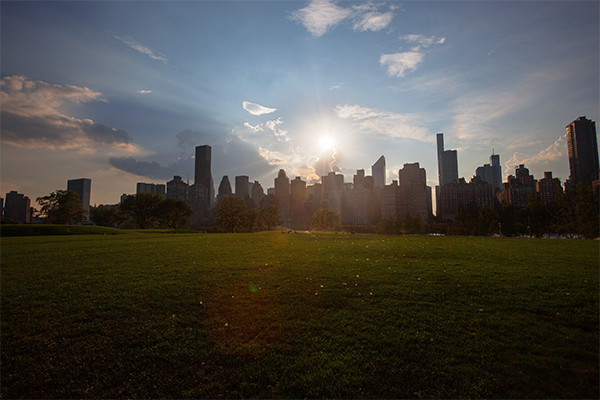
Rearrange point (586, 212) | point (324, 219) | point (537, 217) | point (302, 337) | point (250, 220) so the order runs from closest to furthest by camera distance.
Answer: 1. point (302, 337)
2. point (586, 212)
3. point (537, 217)
4. point (250, 220)
5. point (324, 219)

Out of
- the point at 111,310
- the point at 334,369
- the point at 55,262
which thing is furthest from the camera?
the point at 55,262

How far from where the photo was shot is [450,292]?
8.27m

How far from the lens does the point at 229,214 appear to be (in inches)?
2827

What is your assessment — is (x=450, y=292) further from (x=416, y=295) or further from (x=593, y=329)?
(x=593, y=329)

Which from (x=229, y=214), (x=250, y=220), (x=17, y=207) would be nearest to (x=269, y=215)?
(x=250, y=220)

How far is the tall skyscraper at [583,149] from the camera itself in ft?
403

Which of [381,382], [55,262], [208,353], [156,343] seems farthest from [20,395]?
[55,262]

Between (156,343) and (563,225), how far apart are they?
75627 millimetres

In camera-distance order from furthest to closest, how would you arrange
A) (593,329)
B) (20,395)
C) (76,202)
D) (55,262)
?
(76,202) < (55,262) < (593,329) < (20,395)

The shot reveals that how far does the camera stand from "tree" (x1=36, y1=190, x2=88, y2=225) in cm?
Result: 6856

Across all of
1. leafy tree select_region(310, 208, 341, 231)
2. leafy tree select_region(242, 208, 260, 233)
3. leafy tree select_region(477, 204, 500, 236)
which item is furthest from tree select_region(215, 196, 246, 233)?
leafy tree select_region(477, 204, 500, 236)

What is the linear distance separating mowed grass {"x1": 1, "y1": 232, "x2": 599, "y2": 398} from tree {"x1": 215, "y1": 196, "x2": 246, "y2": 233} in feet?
205

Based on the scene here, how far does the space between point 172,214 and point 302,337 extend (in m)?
85.2

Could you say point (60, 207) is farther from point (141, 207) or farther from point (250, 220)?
point (250, 220)
